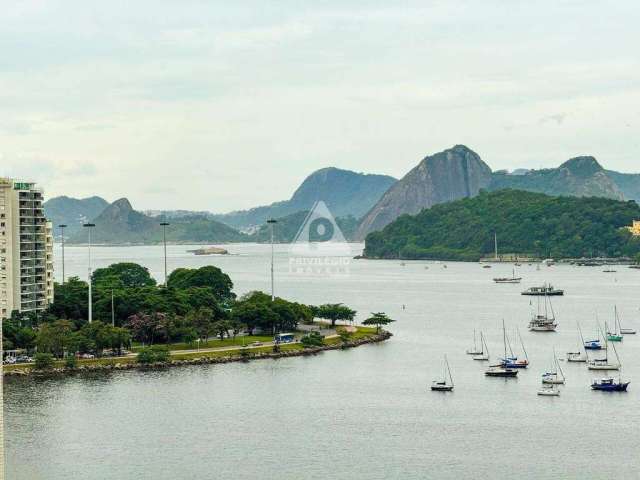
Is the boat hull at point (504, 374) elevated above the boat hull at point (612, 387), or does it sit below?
above

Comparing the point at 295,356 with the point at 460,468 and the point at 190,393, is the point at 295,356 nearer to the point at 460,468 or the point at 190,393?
the point at 190,393

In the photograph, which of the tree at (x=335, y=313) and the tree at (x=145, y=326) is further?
the tree at (x=335, y=313)

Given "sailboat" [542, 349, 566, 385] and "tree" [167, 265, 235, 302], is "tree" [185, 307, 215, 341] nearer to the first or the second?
"tree" [167, 265, 235, 302]

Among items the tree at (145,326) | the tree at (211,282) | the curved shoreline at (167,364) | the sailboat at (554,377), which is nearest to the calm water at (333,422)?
the sailboat at (554,377)

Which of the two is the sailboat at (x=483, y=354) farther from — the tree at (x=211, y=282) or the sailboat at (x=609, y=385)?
the tree at (x=211, y=282)

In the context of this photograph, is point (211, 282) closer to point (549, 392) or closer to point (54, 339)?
point (54, 339)

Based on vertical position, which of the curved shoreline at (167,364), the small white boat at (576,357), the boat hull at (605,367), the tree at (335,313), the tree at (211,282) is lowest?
the boat hull at (605,367)

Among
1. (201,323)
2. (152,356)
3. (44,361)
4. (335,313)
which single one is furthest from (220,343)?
(44,361)
